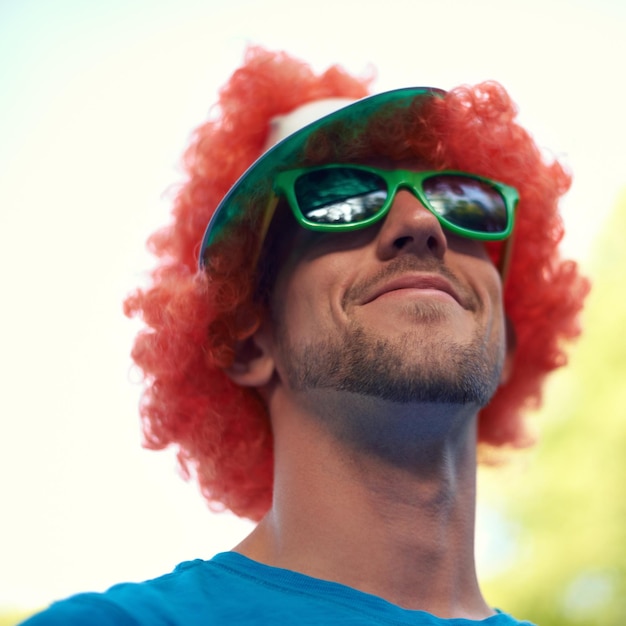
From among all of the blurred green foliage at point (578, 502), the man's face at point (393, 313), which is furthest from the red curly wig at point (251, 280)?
the blurred green foliage at point (578, 502)

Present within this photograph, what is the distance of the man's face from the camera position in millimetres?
2188

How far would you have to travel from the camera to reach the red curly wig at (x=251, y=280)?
2656mm

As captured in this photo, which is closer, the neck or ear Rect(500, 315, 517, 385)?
the neck

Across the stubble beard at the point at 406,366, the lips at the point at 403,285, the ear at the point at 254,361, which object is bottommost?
the stubble beard at the point at 406,366

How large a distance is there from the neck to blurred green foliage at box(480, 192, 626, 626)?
18.1 feet

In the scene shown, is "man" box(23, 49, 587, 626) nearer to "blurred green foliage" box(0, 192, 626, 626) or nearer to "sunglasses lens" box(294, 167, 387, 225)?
"sunglasses lens" box(294, 167, 387, 225)

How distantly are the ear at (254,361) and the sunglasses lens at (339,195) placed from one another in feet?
1.52

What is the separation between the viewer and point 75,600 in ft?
5.74

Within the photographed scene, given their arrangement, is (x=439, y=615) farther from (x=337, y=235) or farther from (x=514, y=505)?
(x=514, y=505)

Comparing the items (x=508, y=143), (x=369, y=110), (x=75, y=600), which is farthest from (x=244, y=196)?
(x=75, y=600)

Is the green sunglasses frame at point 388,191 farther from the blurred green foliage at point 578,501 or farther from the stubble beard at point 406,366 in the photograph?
the blurred green foliage at point 578,501

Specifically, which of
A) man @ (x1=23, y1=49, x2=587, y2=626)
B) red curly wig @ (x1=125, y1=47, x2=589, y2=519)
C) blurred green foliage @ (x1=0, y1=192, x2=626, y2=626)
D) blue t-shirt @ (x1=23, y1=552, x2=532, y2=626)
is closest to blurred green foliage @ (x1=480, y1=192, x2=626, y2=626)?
blurred green foliage @ (x1=0, y1=192, x2=626, y2=626)

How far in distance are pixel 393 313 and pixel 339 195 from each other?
0.42 m

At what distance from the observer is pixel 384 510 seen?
7.17ft
